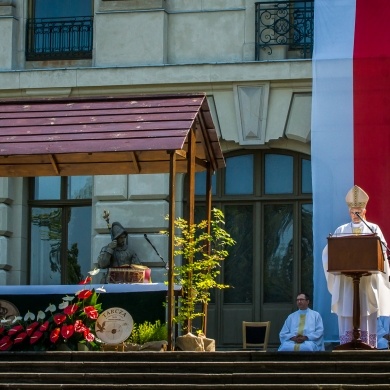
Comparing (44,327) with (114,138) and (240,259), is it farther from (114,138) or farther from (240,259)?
(240,259)

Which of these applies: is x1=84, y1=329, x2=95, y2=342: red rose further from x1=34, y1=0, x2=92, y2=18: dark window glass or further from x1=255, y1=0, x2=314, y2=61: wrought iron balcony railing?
x1=34, y1=0, x2=92, y2=18: dark window glass

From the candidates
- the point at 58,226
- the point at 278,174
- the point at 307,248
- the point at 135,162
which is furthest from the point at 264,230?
the point at 135,162

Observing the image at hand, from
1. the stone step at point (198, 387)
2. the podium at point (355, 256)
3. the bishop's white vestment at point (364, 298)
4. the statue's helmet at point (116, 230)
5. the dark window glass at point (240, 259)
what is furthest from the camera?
the dark window glass at point (240, 259)

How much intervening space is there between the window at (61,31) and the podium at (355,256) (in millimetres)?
8952

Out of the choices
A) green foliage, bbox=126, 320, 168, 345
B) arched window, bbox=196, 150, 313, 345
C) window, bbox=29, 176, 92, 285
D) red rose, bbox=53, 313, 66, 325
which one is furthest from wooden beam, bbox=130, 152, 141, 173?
window, bbox=29, 176, 92, 285

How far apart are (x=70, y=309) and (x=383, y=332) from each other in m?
4.73

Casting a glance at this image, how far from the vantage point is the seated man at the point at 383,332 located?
22.7 meters

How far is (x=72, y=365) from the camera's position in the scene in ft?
61.3

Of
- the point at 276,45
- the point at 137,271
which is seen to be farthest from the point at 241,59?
the point at 137,271

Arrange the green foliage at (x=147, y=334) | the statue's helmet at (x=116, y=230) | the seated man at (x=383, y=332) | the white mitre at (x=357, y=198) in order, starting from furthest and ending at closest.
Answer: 1. the statue's helmet at (x=116, y=230)
2. the seated man at (x=383, y=332)
3. the white mitre at (x=357, y=198)
4. the green foliage at (x=147, y=334)

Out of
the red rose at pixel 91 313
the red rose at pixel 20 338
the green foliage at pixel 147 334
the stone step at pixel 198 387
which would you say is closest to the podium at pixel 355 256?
the stone step at pixel 198 387

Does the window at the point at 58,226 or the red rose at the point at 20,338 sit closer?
the red rose at the point at 20,338

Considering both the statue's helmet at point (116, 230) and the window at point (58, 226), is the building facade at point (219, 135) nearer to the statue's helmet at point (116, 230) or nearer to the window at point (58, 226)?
the window at point (58, 226)

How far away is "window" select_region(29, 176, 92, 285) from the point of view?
27344 millimetres
